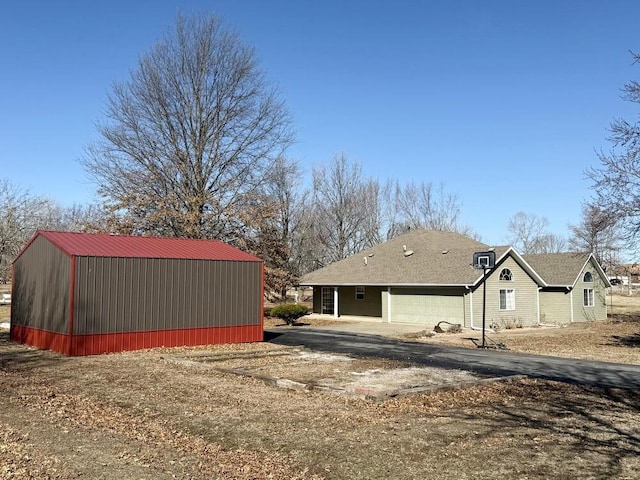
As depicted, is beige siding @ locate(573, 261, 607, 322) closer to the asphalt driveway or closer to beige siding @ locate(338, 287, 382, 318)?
beige siding @ locate(338, 287, 382, 318)

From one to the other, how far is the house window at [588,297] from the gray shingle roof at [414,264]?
6.87 metres

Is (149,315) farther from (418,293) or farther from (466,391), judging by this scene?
(418,293)

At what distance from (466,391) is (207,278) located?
10.7 metres

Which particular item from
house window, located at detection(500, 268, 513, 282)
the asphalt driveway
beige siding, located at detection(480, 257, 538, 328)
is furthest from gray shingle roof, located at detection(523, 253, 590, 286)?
the asphalt driveway

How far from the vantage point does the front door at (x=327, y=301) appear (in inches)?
1441

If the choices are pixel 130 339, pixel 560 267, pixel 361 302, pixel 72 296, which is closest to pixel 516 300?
pixel 560 267

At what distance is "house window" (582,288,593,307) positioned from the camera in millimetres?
34500

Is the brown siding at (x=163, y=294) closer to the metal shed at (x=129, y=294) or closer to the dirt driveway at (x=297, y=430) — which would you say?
the metal shed at (x=129, y=294)

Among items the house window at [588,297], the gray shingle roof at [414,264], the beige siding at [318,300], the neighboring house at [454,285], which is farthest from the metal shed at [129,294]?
the house window at [588,297]

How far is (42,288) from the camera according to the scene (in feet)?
59.3

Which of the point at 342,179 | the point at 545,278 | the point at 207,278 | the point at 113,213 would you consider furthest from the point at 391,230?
the point at 207,278

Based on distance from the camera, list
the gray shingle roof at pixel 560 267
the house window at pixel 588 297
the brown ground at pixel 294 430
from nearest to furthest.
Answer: the brown ground at pixel 294 430 → the gray shingle roof at pixel 560 267 → the house window at pixel 588 297

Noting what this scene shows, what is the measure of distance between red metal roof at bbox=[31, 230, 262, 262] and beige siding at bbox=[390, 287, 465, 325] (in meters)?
12.2

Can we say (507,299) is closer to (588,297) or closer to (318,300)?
(588,297)
